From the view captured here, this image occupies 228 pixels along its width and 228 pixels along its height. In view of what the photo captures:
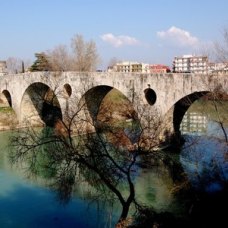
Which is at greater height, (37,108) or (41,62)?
(41,62)

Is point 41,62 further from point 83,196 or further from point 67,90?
point 83,196

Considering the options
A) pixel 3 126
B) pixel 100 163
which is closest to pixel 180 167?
pixel 100 163

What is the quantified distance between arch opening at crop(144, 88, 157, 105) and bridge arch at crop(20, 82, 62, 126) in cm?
1155

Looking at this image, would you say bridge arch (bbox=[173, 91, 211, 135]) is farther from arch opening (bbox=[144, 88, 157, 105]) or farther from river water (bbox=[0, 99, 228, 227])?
river water (bbox=[0, 99, 228, 227])

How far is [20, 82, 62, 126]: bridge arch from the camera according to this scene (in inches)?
1212

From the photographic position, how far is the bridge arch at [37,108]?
101ft

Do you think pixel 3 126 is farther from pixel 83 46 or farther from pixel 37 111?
pixel 83 46

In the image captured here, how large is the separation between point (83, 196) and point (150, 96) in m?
8.52

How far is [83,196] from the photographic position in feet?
45.8

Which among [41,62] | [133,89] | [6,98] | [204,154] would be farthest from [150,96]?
[41,62]

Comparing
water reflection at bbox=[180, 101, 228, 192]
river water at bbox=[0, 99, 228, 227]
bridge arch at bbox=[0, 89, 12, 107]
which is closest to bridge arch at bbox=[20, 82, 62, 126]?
bridge arch at bbox=[0, 89, 12, 107]

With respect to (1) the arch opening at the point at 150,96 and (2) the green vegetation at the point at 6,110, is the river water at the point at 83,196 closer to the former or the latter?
(1) the arch opening at the point at 150,96

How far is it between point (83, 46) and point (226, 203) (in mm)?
32433

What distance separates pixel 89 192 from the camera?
13.9m
